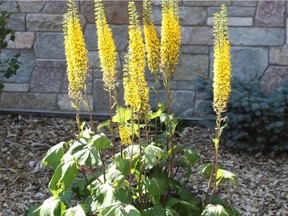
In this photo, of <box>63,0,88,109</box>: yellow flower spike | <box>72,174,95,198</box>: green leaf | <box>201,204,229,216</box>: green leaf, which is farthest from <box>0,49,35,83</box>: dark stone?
<box>201,204,229,216</box>: green leaf

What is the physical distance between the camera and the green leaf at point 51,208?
303cm

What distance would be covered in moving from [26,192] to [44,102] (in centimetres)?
168

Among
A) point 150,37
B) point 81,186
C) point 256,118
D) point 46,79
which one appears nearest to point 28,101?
point 46,79

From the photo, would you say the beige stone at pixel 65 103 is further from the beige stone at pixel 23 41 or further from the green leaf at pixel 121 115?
the green leaf at pixel 121 115

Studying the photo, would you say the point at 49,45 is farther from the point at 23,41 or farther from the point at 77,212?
the point at 77,212

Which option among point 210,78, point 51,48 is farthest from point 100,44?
point 51,48

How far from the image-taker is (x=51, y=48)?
19.0 feet

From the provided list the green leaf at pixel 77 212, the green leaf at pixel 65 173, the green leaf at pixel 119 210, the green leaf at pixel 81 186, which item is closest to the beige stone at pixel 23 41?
the green leaf at pixel 81 186

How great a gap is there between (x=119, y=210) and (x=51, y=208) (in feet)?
1.43

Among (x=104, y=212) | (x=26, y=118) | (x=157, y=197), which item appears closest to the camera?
(x=104, y=212)

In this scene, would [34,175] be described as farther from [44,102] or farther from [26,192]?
[44,102]

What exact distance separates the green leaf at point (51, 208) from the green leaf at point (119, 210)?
0.33 metres

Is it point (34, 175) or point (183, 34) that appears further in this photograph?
point (183, 34)

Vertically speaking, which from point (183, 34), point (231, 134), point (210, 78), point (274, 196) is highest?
point (183, 34)
